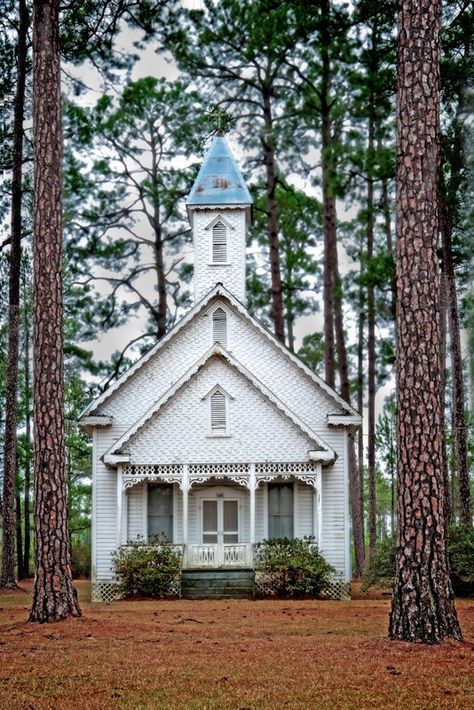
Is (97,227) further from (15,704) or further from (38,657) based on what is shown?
(15,704)

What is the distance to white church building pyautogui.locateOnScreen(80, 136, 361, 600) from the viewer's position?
23797mm

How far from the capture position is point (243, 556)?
23797 millimetres

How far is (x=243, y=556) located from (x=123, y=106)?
16.5 metres

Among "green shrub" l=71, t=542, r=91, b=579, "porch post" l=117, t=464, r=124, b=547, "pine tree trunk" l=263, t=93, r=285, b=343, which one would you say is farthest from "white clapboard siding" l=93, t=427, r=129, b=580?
"green shrub" l=71, t=542, r=91, b=579

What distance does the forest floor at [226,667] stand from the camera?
8.27 m

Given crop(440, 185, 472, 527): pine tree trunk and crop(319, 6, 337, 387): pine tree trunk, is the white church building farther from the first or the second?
crop(319, 6, 337, 387): pine tree trunk

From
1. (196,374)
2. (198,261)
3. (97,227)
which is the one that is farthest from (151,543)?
(97,227)

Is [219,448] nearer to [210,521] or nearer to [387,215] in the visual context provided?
[210,521]

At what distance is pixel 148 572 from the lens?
22.6 metres

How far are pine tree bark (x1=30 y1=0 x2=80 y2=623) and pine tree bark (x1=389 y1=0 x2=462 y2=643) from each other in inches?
192

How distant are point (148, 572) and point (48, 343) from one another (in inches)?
396

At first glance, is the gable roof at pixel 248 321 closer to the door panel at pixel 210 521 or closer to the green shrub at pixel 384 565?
the door panel at pixel 210 521

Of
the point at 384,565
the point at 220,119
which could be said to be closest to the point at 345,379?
the point at 220,119

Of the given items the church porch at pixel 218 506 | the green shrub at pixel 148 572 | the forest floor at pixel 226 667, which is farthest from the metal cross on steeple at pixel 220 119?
the forest floor at pixel 226 667
